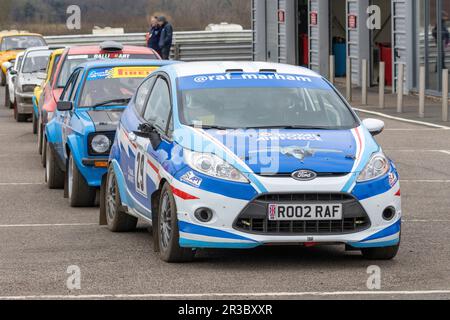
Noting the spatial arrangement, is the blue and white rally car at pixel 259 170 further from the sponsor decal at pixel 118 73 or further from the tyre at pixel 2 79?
the tyre at pixel 2 79

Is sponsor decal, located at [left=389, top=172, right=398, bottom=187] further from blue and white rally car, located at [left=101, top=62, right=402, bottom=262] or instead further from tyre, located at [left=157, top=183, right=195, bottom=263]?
tyre, located at [left=157, top=183, right=195, bottom=263]

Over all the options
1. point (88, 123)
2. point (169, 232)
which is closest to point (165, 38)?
point (88, 123)

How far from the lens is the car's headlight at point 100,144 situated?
44.3 ft

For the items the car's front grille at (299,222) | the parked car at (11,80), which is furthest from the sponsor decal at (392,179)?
the parked car at (11,80)

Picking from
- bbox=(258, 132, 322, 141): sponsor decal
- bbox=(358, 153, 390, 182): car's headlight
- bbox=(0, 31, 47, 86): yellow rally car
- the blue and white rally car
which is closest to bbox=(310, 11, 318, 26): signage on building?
bbox=(0, 31, 47, 86): yellow rally car

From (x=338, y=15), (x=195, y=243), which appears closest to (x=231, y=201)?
(x=195, y=243)

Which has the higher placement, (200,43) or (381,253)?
(381,253)

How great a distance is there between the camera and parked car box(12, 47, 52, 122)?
26875 millimetres

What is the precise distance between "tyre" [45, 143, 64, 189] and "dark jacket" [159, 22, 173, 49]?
17.2 m

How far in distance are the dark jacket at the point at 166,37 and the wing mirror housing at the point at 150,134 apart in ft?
71.3

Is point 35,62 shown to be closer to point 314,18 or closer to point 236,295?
point 314,18

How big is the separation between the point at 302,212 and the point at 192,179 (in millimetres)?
803

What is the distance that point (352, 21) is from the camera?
1400 inches

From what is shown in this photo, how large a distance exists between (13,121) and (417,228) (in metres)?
16.6
